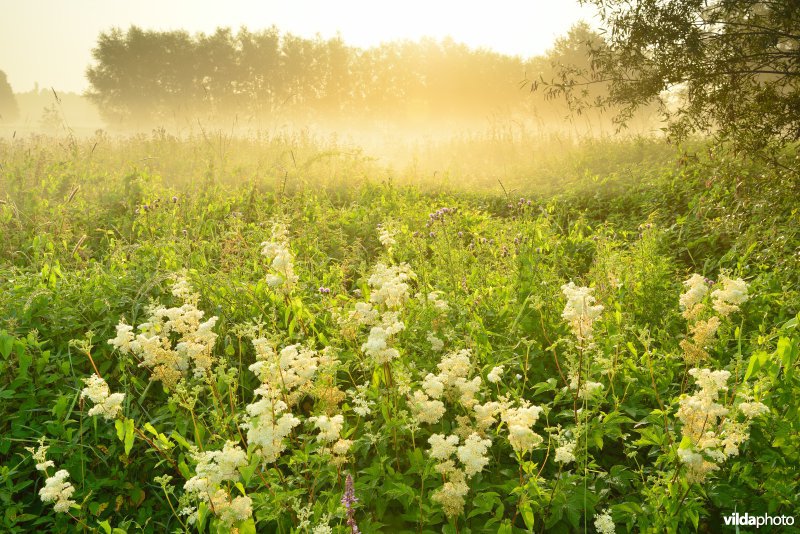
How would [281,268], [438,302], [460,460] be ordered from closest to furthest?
[460,460] → [281,268] → [438,302]

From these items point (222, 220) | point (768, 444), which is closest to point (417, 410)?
point (768, 444)

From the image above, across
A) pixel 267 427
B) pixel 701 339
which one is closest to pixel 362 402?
pixel 267 427

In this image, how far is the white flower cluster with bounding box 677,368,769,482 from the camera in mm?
1869

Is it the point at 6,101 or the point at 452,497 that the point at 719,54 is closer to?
the point at 452,497

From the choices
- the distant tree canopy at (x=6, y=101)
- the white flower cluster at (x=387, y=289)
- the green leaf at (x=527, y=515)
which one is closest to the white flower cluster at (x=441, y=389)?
the green leaf at (x=527, y=515)

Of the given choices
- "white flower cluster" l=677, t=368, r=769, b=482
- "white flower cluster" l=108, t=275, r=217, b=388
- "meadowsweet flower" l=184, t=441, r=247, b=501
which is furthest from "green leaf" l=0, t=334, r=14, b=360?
"white flower cluster" l=677, t=368, r=769, b=482

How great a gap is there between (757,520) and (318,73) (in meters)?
40.9

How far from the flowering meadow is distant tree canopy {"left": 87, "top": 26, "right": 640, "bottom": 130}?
34945mm

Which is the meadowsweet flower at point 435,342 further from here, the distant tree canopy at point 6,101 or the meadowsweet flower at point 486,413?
the distant tree canopy at point 6,101

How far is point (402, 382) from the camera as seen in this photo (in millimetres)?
2328

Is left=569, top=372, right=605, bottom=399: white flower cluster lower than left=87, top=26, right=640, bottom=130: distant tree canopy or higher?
lower

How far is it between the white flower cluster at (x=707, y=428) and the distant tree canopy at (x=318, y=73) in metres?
39.1

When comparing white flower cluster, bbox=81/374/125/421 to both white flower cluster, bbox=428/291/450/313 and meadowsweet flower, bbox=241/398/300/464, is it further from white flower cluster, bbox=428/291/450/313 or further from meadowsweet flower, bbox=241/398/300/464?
white flower cluster, bbox=428/291/450/313

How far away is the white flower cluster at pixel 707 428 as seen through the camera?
1.87 meters
